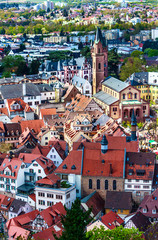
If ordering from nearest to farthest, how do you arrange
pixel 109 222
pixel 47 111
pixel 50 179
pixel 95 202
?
pixel 109 222
pixel 95 202
pixel 50 179
pixel 47 111

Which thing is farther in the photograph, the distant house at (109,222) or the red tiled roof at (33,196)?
the red tiled roof at (33,196)

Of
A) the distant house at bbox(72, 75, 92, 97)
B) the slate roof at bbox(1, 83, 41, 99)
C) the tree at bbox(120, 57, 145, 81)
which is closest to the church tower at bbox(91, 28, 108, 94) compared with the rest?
the distant house at bbox(72, 75, 92, 97)

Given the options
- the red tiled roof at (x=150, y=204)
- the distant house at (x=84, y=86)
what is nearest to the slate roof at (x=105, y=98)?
the distant house at (x=84, y=86)

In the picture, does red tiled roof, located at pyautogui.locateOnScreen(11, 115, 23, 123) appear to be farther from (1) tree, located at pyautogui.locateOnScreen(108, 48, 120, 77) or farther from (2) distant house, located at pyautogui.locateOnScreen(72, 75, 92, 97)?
(1) tree, located at pyautogui.locateOnScreen(108, 48, 120, 77)

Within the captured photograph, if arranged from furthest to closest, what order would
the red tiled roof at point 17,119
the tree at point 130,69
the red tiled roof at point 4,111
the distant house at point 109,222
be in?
the tree at point 130,69 → the red tiled roof at point 4,111 → the red tiled roof at point 17,119 → the distant house at point 109,222

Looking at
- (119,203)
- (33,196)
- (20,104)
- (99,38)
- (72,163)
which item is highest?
(99,38)

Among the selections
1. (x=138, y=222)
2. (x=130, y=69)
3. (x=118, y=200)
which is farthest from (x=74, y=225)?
(x=130, y=69)

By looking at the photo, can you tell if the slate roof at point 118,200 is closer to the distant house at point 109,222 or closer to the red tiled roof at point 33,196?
the distant house at point 109,222

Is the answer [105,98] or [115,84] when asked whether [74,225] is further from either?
[115,84]
